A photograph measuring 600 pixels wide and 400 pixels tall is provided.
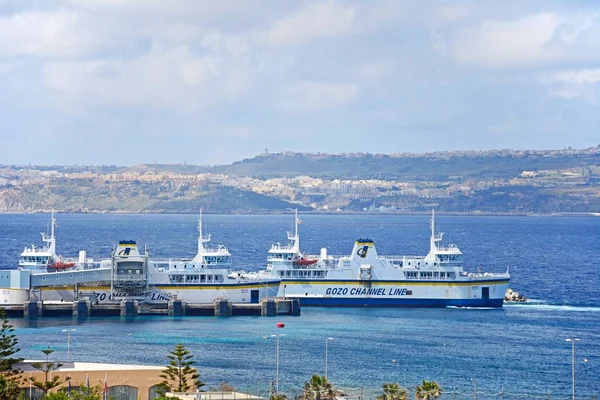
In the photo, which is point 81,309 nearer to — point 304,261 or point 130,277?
point 130,277

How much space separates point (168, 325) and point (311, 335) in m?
11.1

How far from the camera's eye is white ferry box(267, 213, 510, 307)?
99000 millimetres

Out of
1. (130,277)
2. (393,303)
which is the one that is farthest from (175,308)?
(393,303)

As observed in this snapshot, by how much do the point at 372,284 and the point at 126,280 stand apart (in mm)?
20696

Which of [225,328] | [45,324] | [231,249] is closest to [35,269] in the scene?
[45,324]

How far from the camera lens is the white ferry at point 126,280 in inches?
3568

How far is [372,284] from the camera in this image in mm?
99188

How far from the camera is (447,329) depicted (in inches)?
3386

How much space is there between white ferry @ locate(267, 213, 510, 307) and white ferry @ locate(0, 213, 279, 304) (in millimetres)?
3780

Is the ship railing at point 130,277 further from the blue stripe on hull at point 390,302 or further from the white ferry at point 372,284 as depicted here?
the blue stripe on hull at point 390,302

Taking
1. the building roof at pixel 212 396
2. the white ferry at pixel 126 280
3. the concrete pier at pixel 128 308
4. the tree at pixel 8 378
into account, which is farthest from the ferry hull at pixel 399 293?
the building roof at pixel 212 396

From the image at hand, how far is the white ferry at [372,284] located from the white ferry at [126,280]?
3780mm

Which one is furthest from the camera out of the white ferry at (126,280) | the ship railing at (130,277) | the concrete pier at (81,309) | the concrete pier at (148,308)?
the ship railing at (130,277)

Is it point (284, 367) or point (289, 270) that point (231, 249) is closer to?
point (289, 270)
